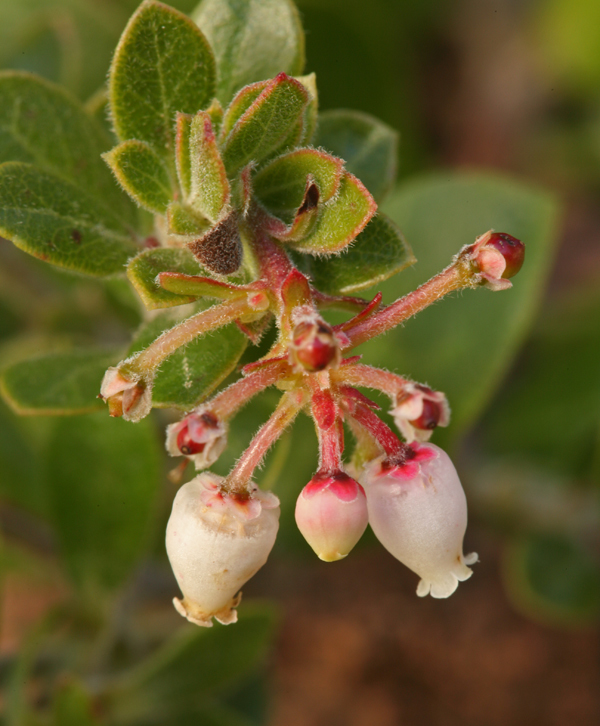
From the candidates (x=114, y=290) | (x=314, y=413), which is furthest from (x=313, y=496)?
(x=114, y=290)

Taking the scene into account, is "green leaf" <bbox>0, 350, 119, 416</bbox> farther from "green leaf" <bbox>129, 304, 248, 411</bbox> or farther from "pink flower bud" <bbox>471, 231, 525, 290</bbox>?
"pink flower bud" <bbox>471, 231, 525, 290</bbox>

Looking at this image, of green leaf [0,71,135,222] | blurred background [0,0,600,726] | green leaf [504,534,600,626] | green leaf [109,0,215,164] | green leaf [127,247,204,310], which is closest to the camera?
green leaf [127,247,204,310]

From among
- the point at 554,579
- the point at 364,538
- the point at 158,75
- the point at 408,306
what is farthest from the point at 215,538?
the point at 554,579

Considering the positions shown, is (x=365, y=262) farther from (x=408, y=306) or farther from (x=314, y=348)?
(x=314, y=348)

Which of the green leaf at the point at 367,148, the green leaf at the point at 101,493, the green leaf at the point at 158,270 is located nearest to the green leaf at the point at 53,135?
the green leaf at the point at 158,270

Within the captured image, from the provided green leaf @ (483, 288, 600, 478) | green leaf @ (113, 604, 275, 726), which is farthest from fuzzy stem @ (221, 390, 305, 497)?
green leaf @ (483, 288, 600, 478)
